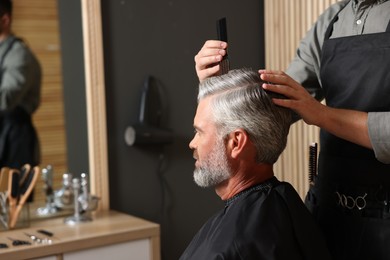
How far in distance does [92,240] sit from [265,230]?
117 cm

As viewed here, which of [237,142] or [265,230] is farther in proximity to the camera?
[237,142]

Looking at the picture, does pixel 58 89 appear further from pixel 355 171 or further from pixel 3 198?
pixel 355 171

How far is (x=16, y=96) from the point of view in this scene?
2.72 m

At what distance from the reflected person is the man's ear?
1.52m

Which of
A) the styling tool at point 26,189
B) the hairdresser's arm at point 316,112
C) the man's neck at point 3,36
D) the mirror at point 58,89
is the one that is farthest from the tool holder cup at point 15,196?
the hairdresser's arm at point 316,112

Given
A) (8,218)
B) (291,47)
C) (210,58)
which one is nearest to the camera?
(210,58)

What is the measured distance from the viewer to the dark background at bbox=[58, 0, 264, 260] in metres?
2.86

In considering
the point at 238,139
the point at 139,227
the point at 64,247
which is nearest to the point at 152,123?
the point at 139,227

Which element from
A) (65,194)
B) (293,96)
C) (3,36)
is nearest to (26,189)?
(65,194)

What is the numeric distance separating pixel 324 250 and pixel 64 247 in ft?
3.99

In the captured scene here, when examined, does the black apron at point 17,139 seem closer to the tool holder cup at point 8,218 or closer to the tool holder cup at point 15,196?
the tool holder cup at point 15,196

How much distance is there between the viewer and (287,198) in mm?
1506

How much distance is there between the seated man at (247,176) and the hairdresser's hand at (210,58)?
0.22 feet

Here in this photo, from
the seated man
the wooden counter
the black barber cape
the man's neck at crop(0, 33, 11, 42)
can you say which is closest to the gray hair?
the seated man
